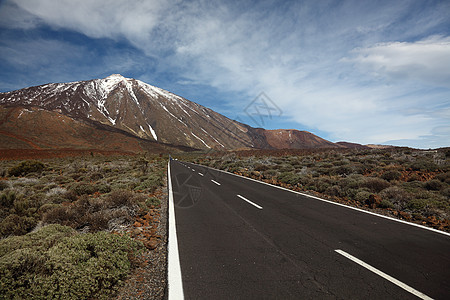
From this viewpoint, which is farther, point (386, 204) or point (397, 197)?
point (397, 197)

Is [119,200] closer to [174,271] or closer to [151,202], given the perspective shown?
[151,202]

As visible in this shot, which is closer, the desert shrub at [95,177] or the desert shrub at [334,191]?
the desert shrub at [334,191]

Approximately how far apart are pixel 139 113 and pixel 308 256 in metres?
173

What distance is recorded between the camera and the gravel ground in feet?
9.77

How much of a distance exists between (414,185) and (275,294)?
10.7 metres

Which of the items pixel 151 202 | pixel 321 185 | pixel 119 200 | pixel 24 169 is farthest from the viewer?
pixel 24 169

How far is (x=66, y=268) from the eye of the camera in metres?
2.88

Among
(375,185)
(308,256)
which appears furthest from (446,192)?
(308,256)

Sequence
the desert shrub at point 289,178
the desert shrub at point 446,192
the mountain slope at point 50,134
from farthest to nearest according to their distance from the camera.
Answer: the mountain slope at point 50,134 < the desert shrub at point 289,178 < the desert shrub at point 446,192

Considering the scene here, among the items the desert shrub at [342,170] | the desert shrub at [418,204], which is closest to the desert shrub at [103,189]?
the desert shrub at [418,204]

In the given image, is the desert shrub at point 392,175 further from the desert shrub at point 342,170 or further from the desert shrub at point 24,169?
the desert shrub at point 24,169

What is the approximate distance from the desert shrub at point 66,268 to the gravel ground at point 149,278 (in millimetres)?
176

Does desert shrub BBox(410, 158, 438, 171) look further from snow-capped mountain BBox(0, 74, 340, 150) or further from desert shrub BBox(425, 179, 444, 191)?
snow-capped mountain BBox(0, 74, 340, 150)

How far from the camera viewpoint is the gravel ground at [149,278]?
298 centimetres
